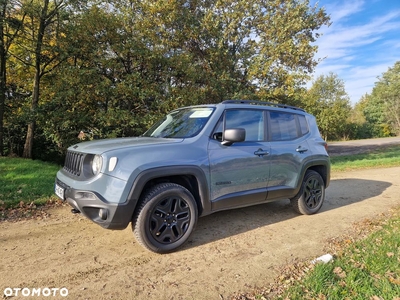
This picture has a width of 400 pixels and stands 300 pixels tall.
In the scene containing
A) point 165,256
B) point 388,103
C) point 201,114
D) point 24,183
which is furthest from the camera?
point 388,103

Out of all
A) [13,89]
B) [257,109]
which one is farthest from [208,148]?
[13,89]

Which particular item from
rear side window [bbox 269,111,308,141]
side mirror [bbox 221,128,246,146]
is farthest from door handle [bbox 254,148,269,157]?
side mirror [bbox 221,128,246,146]

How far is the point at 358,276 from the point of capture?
→ 266 centimetres

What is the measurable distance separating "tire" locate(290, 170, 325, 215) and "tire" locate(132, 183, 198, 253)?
7.28 feet

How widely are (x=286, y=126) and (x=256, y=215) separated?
1.66 meters

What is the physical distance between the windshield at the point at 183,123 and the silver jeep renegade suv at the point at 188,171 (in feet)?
0.06

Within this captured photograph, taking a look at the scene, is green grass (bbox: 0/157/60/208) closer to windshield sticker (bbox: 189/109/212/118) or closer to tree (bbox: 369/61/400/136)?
windshield sticker (bbox: 189/109/212/118)

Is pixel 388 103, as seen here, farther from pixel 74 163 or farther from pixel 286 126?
pixel 74 163

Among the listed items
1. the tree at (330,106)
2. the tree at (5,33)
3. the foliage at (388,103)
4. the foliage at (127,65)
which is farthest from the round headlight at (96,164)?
the foliage at (388,103)

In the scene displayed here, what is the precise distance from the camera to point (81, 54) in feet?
30.8

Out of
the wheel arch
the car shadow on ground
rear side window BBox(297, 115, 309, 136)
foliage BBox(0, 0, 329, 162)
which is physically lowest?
the car shadow on ground

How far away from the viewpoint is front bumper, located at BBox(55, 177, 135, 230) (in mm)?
2811

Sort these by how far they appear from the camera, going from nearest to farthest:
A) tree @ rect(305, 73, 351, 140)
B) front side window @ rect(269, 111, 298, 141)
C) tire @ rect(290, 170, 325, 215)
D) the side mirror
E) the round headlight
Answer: the round headlight → the side mirror → front side window @ rect(269, 111, 298, 141) → tire @ rect(290, 170, 325, 215) → tree @ rect(305, 73, 351, 140)

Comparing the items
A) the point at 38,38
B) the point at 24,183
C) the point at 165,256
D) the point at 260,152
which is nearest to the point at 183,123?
the point at 260,152
